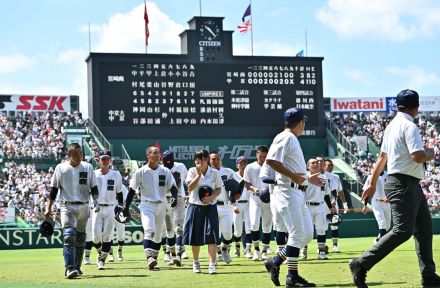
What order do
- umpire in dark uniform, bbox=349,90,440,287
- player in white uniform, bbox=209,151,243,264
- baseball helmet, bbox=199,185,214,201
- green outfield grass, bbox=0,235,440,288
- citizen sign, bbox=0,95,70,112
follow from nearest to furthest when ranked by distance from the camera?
umpire in dark uniform, bbox=349,90,440,287, green outfield grass, bbox=0,235,440,288, baseball helmet, bbox=199,185,214,201, player in white uniform, bbox=209,151,243,264, citizen sign, bbox=0,95,70,112

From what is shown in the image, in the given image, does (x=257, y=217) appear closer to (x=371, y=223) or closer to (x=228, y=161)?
(x=371, y=223)

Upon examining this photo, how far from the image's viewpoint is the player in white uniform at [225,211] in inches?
709

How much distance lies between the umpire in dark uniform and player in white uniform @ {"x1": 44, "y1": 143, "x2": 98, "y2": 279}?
620 cm

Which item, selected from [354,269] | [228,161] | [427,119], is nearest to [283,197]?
[354,269]

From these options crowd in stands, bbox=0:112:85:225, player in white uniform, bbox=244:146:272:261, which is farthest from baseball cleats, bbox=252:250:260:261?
crowd in stands, bbox=0:112:85:225

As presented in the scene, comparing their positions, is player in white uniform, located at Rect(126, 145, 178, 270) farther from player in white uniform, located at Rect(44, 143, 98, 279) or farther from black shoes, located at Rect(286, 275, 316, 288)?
black shoes, located at Rect(286, 275, 316, 288)

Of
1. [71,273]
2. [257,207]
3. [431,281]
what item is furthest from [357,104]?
[431,281]

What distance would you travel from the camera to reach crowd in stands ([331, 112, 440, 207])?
4569 cm

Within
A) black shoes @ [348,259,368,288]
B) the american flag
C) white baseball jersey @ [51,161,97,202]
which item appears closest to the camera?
black shoes @ [348,259,368,288]

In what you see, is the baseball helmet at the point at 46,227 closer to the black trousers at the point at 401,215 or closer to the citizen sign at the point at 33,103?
the black trousers at the point at 401,215

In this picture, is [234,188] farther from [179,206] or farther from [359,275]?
[359,275]

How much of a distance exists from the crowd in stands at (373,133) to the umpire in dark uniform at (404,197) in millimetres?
33487

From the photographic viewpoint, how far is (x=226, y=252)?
Answer: 1822cm

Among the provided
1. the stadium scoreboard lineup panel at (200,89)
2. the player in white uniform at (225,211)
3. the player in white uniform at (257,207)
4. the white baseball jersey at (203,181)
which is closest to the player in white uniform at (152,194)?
the white baseball jersey at (203,181)
